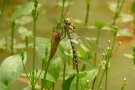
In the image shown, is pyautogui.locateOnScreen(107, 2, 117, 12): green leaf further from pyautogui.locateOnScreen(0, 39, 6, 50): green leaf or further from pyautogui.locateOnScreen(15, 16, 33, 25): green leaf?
pyautogui.locateOnScreen(0, 39, 6, 50): green leaf

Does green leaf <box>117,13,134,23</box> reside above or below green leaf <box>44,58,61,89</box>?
above

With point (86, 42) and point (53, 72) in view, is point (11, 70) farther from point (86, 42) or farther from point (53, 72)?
point (86, 42)

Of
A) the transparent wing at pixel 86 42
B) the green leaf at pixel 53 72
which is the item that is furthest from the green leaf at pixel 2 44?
the transparent wing at pixel 86 42

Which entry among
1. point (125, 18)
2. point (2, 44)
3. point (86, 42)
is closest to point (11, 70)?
point (86, 42)

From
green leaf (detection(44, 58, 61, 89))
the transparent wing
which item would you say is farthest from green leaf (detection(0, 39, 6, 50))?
the transparent wing

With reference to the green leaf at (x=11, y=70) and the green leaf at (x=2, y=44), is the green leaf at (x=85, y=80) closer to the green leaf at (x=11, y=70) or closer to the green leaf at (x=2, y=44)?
the green leaf at (x=11, y=70)

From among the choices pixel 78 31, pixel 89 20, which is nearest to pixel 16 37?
pixel 89 20

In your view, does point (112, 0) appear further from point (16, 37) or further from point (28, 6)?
point (28, 6)

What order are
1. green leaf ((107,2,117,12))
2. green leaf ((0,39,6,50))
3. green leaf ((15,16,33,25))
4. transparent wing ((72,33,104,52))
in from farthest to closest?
green leaf ((107,2,117,12)) < green leaf ((15,16,33,25)) < green leaf ((0,39,6,50)) < transparent wing ((72,33,104,52))

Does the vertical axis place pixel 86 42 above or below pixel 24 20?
below
